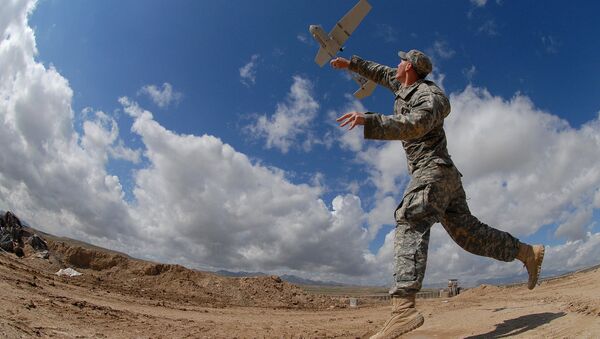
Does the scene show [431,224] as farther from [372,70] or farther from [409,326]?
[372,70]

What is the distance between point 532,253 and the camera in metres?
4.34

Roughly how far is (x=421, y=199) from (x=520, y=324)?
62.3 inches

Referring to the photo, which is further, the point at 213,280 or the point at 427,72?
the point at 213,280

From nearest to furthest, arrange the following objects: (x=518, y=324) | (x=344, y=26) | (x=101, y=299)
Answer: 1. (x=518, y=324)
2. (x=101, y=299)
3. (x=344, y=26)

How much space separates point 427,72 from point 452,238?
6.00 ft

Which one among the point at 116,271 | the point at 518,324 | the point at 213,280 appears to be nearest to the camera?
the point at 518,324

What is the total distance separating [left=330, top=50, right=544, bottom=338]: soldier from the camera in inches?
134

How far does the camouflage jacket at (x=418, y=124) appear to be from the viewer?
3.20 m

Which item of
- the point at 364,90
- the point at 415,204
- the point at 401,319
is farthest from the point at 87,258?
the point at 415,204

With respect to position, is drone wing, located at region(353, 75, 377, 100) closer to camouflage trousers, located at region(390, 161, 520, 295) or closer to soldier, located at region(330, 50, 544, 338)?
soldier, located at region(330, 50, 544, 338)

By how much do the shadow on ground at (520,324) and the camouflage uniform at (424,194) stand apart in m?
0.62

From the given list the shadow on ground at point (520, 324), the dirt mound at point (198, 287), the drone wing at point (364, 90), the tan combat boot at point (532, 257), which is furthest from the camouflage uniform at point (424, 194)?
the dirt mound at point (198, 287)

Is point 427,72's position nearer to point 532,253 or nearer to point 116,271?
point 532,253

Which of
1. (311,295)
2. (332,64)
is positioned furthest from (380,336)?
(311,295)
